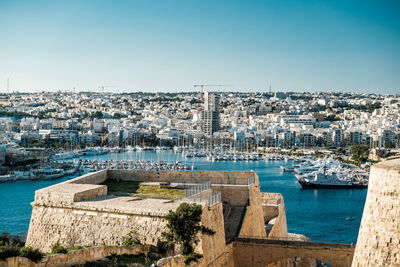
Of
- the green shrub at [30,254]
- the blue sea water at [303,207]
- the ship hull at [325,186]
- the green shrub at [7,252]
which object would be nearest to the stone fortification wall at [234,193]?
the green shrub at [30,254]

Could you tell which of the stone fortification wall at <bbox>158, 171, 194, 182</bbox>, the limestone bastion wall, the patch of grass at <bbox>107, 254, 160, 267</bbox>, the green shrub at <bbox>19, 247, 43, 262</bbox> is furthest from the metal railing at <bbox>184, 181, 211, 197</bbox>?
the green shrub at <bbox>19, 247, 43, 262</bbox>

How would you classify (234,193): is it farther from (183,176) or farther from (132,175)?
(132,175)

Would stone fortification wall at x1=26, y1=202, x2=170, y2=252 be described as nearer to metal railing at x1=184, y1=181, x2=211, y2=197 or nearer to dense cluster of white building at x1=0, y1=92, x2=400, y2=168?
metal railing at x1=184, y1=181, x2=211, y2=197

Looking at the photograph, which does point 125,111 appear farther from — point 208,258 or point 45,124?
point 208,258

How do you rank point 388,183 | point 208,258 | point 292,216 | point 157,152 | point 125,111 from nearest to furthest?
1. point 388,183
2. point 208,258
3. point 292,216
4. point 157,152
5. point 125,111

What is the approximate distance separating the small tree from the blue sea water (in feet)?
38.9

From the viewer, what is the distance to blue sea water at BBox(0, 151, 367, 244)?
1881cm

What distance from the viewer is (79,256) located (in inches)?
224

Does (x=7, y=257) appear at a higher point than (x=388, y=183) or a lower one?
lower

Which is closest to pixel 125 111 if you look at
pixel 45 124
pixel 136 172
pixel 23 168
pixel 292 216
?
pixel 45 124

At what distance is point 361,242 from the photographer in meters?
4.91

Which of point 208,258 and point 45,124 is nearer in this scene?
point 208,258

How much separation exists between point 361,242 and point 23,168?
118 ft

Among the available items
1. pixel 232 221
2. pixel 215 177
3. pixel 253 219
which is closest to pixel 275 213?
pixel 253 219
